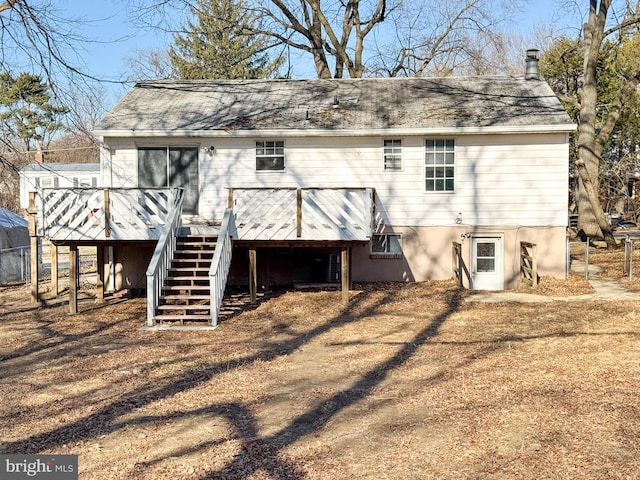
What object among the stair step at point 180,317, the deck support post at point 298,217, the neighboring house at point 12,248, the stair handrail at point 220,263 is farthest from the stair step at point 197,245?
the neighboring house at point 12,248

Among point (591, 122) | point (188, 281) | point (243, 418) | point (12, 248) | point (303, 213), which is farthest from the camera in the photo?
point (591, 122)

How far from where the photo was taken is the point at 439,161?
16359 millimetres

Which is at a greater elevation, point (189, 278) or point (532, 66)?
point (532, 66)

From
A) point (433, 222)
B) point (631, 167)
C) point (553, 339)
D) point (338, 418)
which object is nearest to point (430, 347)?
point (553, 339)

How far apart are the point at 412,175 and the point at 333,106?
301cm

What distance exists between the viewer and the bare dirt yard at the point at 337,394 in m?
5.53

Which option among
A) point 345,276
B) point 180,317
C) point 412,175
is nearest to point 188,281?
point 180,317

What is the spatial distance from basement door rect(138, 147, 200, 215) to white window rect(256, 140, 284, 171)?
1.62 meters

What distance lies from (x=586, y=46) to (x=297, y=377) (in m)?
21.5

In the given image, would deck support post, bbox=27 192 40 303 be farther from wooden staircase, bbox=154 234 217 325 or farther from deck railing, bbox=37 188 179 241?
wooden staircase, bbox=154 234 217 325

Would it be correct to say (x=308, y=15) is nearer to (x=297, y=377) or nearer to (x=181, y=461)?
(x=297, y=377)

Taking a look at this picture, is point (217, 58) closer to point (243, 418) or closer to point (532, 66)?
point (532, 66)

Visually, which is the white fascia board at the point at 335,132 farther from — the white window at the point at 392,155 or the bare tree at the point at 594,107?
the bare tree at the point at 594,107

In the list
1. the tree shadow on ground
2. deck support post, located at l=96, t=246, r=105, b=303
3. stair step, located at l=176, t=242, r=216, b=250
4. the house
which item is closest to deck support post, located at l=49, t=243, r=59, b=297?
deck support post, located at l=96, t=246, r=105, b=303
